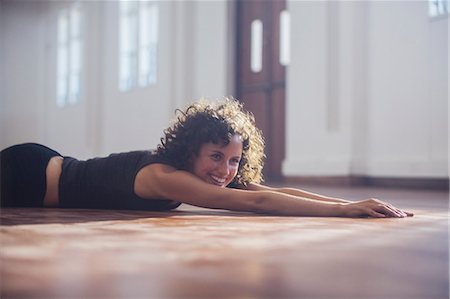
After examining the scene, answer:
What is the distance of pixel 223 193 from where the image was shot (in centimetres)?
205

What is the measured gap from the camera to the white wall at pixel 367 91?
4.87 meters

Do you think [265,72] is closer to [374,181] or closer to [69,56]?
[374,181]

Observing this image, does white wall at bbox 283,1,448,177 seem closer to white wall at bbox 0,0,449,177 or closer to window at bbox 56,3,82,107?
white wall at bbox 0,0,449,177

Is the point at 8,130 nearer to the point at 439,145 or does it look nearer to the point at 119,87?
the point at 119,87

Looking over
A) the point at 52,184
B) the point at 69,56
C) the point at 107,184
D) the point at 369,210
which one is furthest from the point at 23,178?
the point at 69,56

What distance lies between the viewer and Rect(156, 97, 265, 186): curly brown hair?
2230mm

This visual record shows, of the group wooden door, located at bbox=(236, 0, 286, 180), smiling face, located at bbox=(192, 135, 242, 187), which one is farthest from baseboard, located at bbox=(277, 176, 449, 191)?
smiling face, located at bbox=(192, 135, 242, 187)

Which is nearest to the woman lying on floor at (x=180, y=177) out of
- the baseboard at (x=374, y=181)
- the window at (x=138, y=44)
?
the baseboard at (x=374, y=181)

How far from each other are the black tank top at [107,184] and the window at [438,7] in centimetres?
329

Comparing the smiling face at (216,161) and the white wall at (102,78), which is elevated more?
the white wall at (102,78)

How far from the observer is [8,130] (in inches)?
492

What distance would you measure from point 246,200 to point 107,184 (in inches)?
24.3

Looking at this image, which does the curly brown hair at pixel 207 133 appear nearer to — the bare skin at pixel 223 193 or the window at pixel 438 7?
the bare skin at pixel 223 193

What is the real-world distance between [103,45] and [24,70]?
10.8 ft
